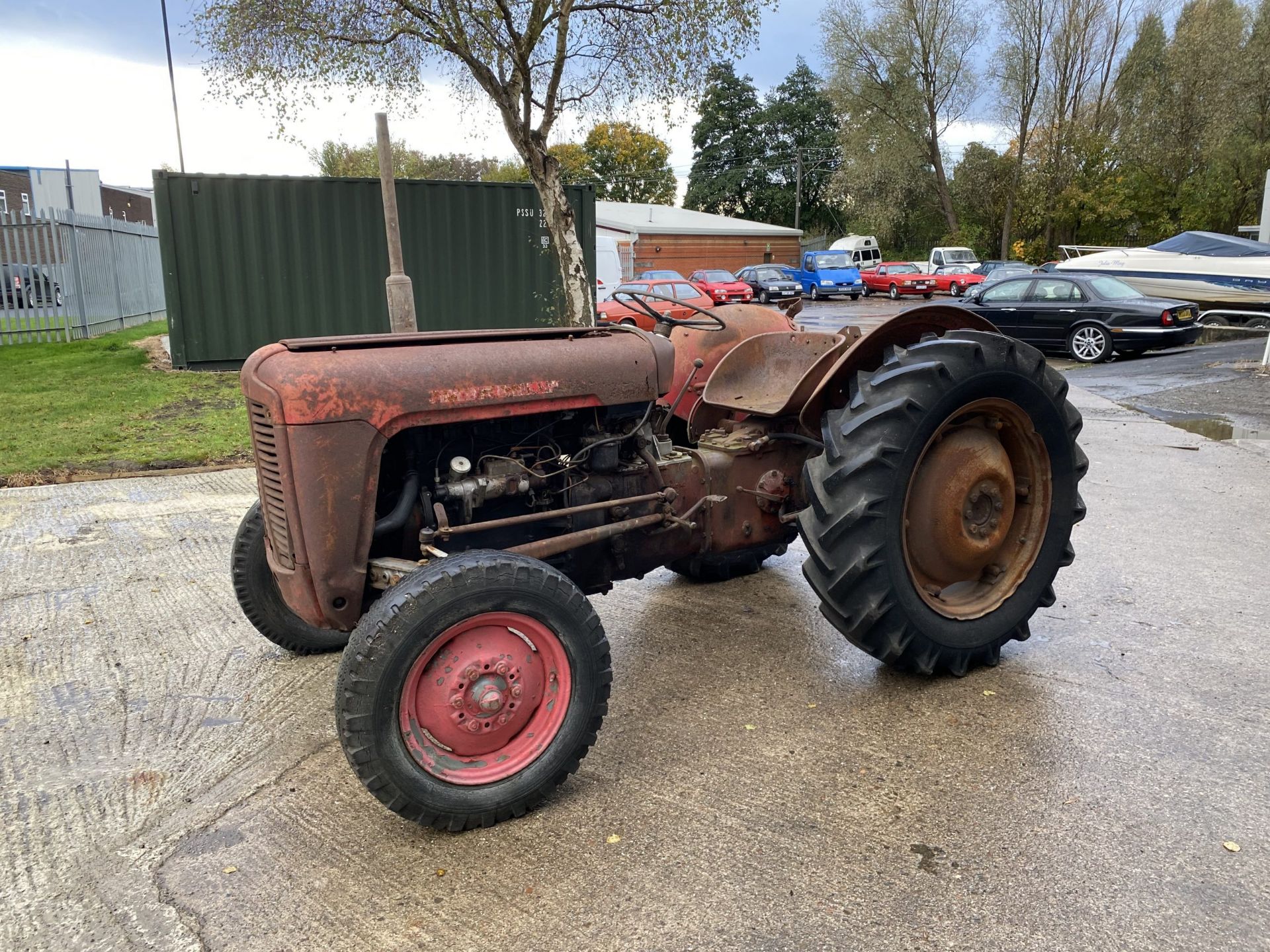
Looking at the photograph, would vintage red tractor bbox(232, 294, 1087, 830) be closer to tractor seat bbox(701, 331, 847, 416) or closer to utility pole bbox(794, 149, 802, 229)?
tractor seat bbox(701, 331, 847, 416)

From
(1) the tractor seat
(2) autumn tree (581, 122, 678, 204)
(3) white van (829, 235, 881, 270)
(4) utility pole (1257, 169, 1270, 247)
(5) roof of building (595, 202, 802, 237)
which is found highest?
(2) autumn tree (581, 122, 678, 204)

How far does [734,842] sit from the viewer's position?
2600 mm

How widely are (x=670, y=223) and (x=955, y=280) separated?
13782 mm

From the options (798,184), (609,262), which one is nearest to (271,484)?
(609,262)

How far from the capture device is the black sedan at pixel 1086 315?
14086 millimetres

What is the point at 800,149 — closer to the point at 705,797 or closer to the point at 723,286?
the point at 723,286

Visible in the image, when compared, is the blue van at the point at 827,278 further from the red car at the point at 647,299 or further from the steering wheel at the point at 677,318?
the steering wheel at the point at 677,318

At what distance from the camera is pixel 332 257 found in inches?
507

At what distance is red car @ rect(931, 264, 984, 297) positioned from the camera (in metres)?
29.8

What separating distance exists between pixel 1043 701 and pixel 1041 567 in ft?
1.95

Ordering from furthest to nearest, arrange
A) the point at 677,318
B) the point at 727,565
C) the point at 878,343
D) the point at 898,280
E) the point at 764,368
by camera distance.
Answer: the point at 898,280 → the point at 727,565 → the point at 677,318 → the point at 764,368 → the point at 878,343

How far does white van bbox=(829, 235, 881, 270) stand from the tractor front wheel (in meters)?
37.2

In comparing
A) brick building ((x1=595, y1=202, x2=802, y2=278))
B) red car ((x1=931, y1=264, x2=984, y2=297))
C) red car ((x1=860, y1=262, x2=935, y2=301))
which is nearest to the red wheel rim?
red car ((x1=931, y1=264, x2=984, y2=297))

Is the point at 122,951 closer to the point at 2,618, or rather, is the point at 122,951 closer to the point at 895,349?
the point at 2,618
